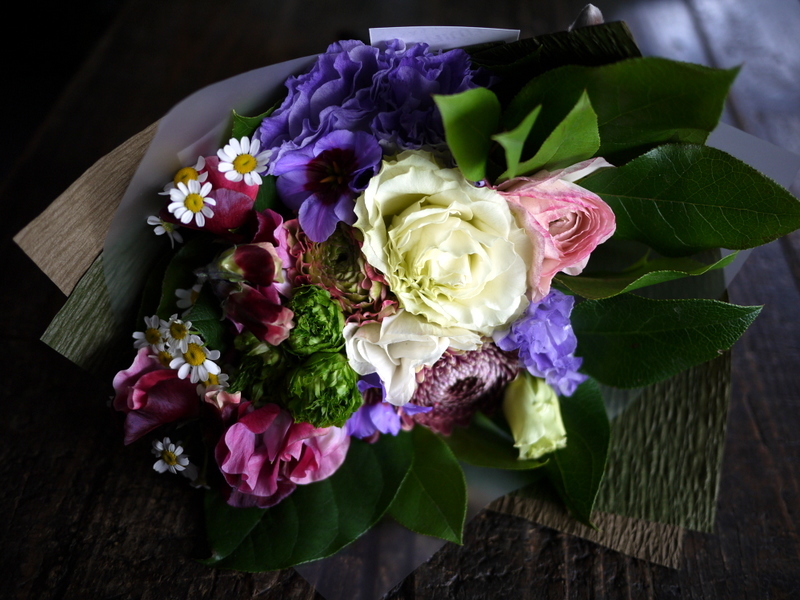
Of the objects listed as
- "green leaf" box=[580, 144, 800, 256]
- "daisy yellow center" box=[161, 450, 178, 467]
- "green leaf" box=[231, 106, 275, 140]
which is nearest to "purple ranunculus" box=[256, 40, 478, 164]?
"green leaf" box=[231, 106, 275, 140]

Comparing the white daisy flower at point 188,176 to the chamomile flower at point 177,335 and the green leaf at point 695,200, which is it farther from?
the green leaf at point 695,200

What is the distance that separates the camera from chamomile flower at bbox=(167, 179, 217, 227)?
40 cm

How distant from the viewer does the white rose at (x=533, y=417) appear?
0.47 metres

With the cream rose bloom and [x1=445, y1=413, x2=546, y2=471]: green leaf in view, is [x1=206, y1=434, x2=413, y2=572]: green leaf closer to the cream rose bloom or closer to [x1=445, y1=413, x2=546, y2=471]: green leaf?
[x1=445, y1=413, x2=546, y2=471]: green leaf

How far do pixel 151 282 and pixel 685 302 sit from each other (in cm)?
39

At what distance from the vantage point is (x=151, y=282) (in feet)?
1.44

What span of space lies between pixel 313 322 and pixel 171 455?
0.54 ft

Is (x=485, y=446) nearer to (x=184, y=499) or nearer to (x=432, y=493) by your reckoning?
(x=432, y=493)

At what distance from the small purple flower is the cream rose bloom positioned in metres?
0.02

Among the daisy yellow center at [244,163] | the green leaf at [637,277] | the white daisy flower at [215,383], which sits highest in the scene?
the daisy yellow center at [244,163]

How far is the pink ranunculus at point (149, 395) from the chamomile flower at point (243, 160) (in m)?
0.14

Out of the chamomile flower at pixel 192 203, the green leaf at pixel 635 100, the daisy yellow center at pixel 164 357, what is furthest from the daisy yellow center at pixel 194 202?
the green leaf at pixel 635 100

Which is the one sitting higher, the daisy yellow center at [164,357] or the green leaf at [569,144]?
the green leaf at [569,144]

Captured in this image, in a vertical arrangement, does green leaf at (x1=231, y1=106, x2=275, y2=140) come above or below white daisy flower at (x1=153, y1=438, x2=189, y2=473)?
above
